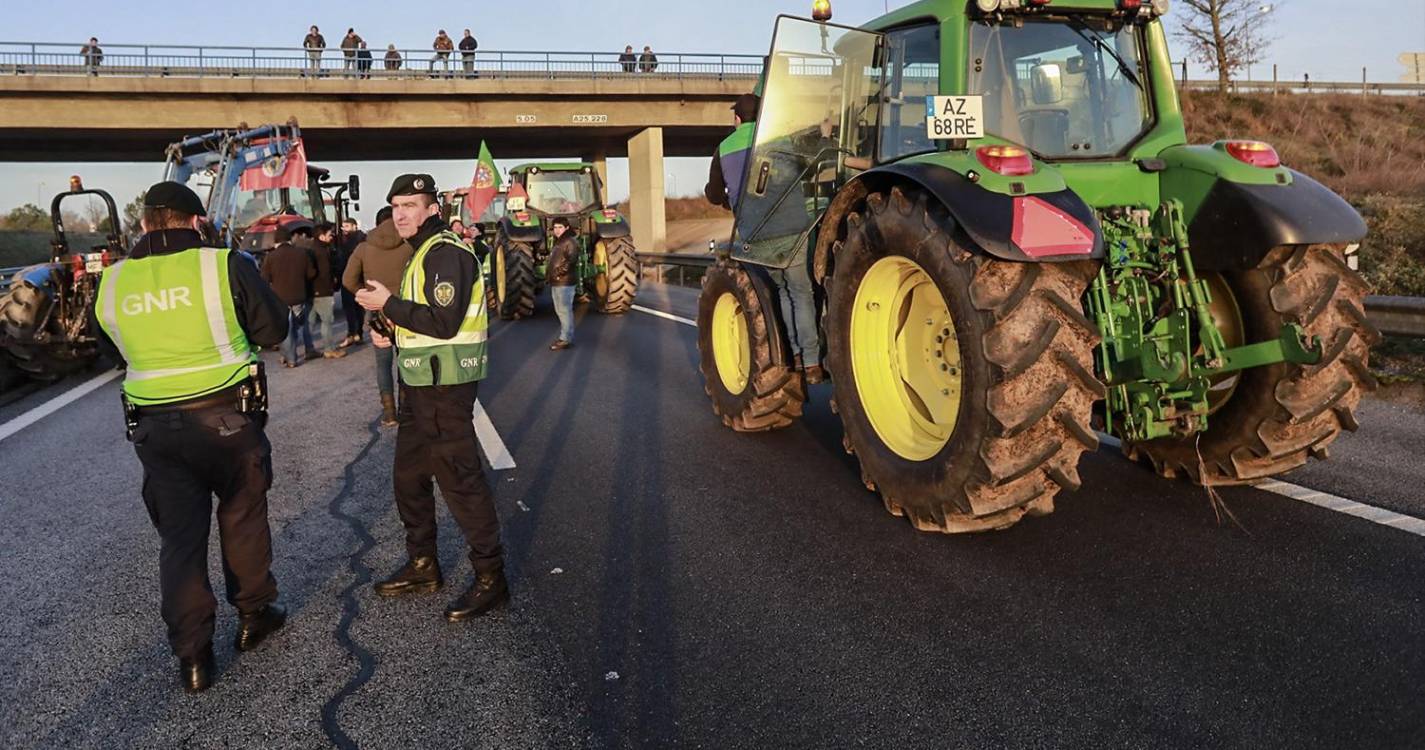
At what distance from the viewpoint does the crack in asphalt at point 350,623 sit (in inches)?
118

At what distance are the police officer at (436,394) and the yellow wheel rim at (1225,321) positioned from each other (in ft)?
10.7

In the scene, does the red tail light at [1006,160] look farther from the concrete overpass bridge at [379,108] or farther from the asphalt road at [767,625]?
the concrete overpass bridge at [379,108]

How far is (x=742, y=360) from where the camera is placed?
22.5 ft

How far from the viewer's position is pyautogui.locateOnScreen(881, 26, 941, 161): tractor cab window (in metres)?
4.80

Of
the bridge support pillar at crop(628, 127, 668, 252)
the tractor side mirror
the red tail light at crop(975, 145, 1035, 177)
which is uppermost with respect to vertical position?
the bridge support pillar at crop(628, 127, 668, 252)

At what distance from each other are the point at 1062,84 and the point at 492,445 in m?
4.22

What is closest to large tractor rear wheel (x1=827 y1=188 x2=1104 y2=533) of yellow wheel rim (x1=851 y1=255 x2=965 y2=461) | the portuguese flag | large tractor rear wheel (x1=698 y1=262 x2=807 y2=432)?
yellow wheel rim (x1=851 y1=255 x2=965 y2=461)

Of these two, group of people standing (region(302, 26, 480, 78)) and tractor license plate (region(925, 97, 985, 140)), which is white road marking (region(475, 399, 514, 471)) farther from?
group of people standing (region(302, 26, 480, 78))

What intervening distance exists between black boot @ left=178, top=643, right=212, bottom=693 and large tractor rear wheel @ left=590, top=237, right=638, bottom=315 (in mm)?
12470

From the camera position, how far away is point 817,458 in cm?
588

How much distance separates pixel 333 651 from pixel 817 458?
3.15m

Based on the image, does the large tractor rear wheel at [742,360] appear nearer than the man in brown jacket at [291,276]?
Yes

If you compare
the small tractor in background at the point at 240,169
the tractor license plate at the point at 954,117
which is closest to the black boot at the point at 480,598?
the tractor license plate at the point at 954,117

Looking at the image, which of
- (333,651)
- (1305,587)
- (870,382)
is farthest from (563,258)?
(1305,587)
